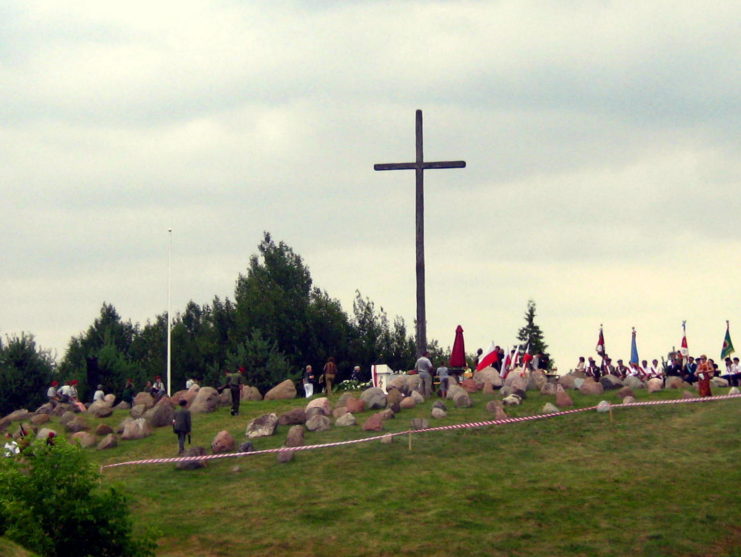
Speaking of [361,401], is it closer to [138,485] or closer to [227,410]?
[227,410]

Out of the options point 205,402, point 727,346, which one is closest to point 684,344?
point 727,346

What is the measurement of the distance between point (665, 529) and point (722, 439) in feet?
28.2

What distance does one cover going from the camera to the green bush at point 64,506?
20.6 m

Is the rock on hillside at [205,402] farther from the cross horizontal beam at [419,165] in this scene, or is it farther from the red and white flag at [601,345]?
the red and white flag at [601,345]

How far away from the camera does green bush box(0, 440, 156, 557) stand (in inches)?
811

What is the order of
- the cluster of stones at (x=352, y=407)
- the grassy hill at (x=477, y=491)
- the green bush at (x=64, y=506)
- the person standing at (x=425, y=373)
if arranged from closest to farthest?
the green bush at (x=64, y=506), the grassy hill at (x=477, y=491), the cluster of stones at (x=352, y=407), the person standing at (x=425, y=373)

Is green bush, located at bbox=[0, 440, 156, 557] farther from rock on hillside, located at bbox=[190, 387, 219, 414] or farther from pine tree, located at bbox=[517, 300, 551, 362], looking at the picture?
pine tree, located at bbox=[517, 300, 551, 362]

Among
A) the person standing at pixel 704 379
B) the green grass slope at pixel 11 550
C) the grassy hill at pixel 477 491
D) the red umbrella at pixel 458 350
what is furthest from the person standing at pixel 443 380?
the green grass slope at pixel 11 550

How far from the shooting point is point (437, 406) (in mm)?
37594

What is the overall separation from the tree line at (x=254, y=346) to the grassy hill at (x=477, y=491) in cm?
2688

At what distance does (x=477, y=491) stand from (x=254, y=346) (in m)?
37.9

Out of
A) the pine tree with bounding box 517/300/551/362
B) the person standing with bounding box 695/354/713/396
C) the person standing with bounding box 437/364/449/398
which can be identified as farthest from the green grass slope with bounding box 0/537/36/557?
the pine tree with bounding box 517/300/551/362

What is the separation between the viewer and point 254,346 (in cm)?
6481

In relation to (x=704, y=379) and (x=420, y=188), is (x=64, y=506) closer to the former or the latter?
(x=420, y=188)
